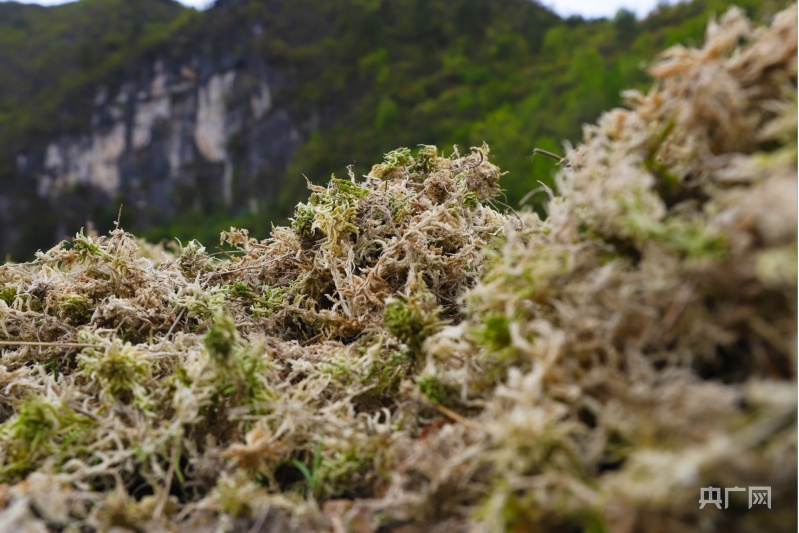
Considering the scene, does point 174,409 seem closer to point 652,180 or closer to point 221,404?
point 221,404

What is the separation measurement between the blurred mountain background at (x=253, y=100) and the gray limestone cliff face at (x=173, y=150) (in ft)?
0.43

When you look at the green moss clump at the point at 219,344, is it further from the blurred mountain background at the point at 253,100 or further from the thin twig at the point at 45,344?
the blurred mountain background at the point at 253,100

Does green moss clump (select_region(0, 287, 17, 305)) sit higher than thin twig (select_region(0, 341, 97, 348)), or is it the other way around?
green moss clump (select_region(0, 287, 17, 305))

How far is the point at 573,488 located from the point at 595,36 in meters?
55.4

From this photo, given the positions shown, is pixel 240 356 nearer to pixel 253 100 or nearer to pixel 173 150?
pixel 173 150

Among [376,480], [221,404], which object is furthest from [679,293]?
[221,404]

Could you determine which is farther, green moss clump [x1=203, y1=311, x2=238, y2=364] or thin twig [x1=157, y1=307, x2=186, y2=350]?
thin twig [x1=157, y1=307, x2=186, y2=350]

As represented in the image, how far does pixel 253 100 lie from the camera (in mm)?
51875

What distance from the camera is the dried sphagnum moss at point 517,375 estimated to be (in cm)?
57

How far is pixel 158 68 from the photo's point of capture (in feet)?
176

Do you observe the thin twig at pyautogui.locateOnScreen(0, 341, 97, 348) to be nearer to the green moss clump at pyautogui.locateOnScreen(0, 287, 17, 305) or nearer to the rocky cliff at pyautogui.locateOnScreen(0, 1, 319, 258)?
the green moss clump at pyautogui.locateOnScreen(0, 287, 17, 305)

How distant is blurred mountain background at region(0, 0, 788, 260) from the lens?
46.3m

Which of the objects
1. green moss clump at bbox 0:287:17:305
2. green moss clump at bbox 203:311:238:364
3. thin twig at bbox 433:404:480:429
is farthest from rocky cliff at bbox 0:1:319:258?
thin twig at bbox 433:404:480:429

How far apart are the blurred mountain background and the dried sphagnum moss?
41141 millimetres
